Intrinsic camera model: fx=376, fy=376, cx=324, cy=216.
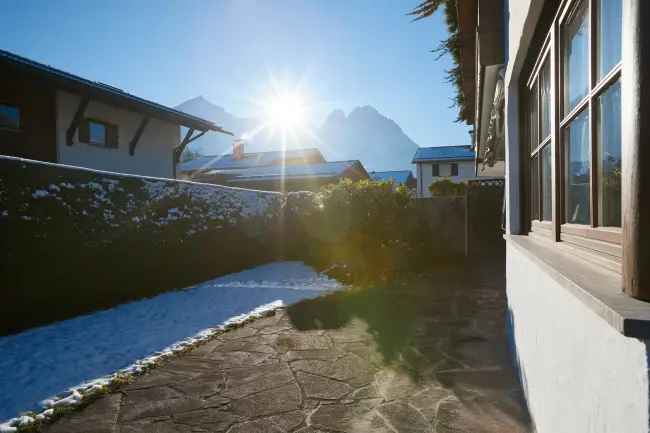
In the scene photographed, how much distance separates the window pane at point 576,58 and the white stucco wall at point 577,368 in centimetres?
91

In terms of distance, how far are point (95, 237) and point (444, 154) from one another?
3306 cm

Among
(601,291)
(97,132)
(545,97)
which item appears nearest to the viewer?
(601,291)

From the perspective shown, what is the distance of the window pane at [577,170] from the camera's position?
168cm

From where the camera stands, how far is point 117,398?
3.02 meters

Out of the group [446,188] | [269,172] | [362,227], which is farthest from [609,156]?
[446,188]

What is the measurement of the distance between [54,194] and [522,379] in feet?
19.2

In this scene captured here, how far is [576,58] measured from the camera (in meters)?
1.85

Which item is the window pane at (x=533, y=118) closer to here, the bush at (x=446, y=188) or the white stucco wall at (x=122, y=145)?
the white stucco wall at (x=122, y=145)

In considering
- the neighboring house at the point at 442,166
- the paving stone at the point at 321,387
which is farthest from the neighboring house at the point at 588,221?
the neighboring house at the point at 442,166

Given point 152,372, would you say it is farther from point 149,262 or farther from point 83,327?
point 149,262

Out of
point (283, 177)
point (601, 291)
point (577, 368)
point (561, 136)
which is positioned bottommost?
point (577, 368)

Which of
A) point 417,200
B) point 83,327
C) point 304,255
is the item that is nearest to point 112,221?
point 83,327

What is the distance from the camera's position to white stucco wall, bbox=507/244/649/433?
89 centimetres

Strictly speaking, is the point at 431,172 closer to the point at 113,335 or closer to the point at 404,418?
the point at 113,335
